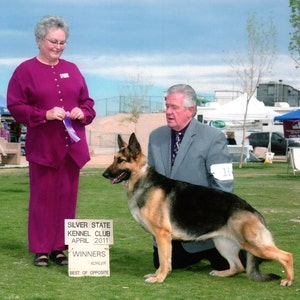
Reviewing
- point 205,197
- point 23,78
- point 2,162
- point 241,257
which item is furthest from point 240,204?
point 2,162

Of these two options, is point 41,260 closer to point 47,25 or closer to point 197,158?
point 197,158

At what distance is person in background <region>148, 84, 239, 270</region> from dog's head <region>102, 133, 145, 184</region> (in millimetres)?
538

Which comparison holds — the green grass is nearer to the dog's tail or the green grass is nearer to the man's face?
the dog's tail

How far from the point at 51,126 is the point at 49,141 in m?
0.14

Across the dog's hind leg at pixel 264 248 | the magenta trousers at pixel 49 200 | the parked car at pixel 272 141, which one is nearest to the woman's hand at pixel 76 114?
the magenta trousers at pixel 49 200

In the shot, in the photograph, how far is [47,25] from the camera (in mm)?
6098

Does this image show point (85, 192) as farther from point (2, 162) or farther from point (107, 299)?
point (2, 162)

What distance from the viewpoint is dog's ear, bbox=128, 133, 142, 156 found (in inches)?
225

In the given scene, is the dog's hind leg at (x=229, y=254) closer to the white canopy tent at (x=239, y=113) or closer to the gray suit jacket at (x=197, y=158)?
the gray suit jacket at (x=197, y=158)

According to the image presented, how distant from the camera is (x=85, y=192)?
15.1 metres

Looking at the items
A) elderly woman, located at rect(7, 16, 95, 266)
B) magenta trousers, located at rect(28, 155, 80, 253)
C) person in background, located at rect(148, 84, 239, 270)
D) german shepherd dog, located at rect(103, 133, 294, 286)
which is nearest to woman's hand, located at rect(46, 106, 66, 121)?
elderly woman, located at rect(7, 16, 95, 266)

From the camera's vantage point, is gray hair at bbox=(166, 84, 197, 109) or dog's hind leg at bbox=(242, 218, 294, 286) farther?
gray hair at bbox=(166, 84, 197, 109)

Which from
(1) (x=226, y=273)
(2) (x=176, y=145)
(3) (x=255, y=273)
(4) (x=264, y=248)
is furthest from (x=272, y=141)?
(4) (x=264, y=248)

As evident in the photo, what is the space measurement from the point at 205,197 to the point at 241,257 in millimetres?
819
